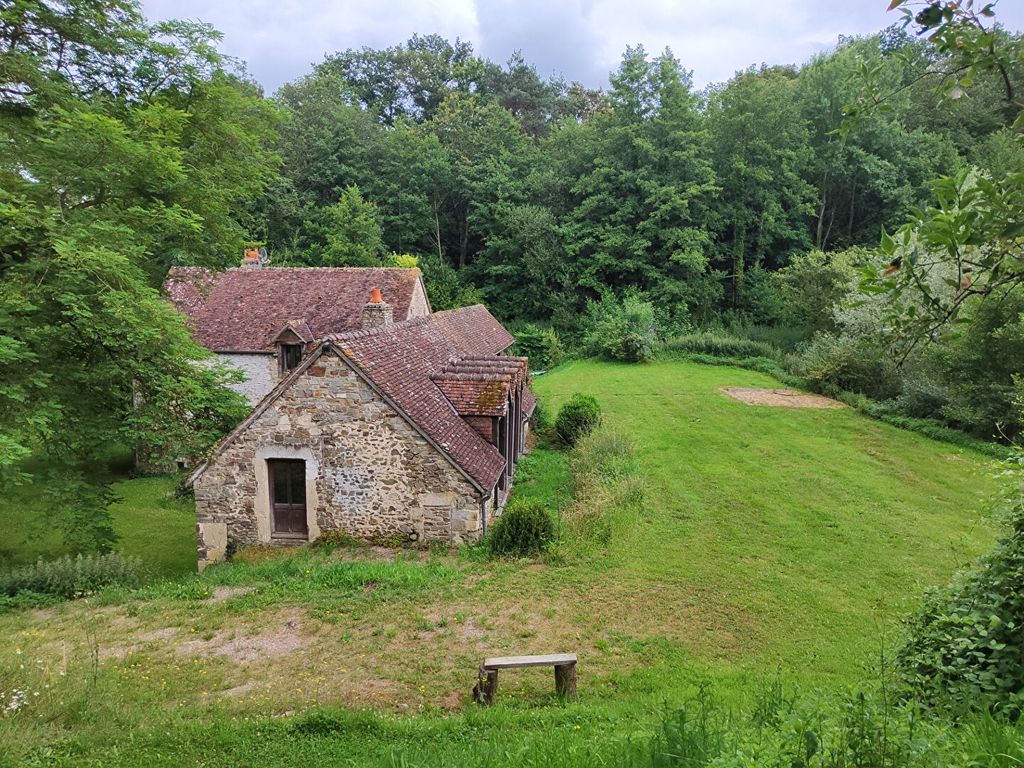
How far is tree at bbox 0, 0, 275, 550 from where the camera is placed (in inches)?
420

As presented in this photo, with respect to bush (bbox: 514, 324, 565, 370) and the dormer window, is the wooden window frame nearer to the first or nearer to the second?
the dormer window

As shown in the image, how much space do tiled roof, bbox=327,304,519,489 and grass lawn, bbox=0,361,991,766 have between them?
238 cm

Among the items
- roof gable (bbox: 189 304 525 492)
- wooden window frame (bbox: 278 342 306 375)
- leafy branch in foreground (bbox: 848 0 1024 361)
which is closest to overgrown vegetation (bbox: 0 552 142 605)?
roof gable (bbox: 189 304 525 492)

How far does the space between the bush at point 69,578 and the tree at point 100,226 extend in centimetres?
85

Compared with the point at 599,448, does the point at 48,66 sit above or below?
above

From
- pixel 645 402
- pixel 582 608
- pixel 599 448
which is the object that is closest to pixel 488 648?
pixel 582 608

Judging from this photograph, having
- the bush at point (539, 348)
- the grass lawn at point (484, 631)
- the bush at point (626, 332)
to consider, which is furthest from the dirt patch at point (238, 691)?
the bush at point (539, 348)

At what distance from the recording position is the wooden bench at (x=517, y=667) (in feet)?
22.5

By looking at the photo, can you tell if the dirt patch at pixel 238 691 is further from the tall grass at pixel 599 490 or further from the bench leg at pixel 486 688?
the tall grass at pixel 599 490

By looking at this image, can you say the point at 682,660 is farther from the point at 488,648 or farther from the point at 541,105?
the point at 541,105

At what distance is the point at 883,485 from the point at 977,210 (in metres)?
15.9

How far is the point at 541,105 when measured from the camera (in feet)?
208

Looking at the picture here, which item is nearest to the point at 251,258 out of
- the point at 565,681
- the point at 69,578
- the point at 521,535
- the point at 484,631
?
the point at 69,578

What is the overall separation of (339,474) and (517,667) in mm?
7095
